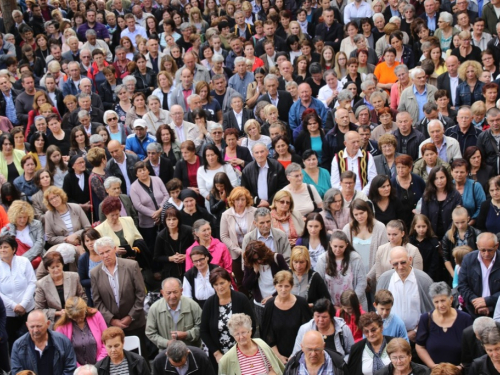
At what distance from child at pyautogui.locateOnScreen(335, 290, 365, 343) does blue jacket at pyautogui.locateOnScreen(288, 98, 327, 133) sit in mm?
5079

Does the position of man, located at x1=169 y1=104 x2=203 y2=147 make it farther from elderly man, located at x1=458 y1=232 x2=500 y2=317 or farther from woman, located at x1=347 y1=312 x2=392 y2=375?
woman, located at x1=347 y1=312 x2=392 y2=375

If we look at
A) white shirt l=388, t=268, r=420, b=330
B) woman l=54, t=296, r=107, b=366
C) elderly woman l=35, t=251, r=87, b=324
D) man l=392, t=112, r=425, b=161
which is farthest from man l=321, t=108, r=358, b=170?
woman l=54, t=296, r=107, b=366

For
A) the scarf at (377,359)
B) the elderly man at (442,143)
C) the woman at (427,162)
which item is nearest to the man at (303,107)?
the elderly man at (442,143)

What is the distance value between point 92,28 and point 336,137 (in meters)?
7.28

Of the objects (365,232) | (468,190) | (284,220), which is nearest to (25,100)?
(284,220)

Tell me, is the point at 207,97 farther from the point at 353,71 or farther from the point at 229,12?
the point at 229,12

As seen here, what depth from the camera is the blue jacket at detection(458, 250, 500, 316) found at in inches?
354

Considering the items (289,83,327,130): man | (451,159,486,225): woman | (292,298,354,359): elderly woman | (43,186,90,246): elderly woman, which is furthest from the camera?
(289,83,327,130): man

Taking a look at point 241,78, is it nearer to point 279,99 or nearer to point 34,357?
point 279,99

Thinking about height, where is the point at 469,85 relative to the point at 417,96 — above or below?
above

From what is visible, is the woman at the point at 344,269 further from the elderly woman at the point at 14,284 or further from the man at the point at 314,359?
the elderly woman at the point at 14,284

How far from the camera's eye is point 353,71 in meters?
14.3

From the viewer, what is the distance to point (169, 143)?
12531 millimetres

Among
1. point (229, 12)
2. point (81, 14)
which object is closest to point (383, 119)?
point (229, 12)
